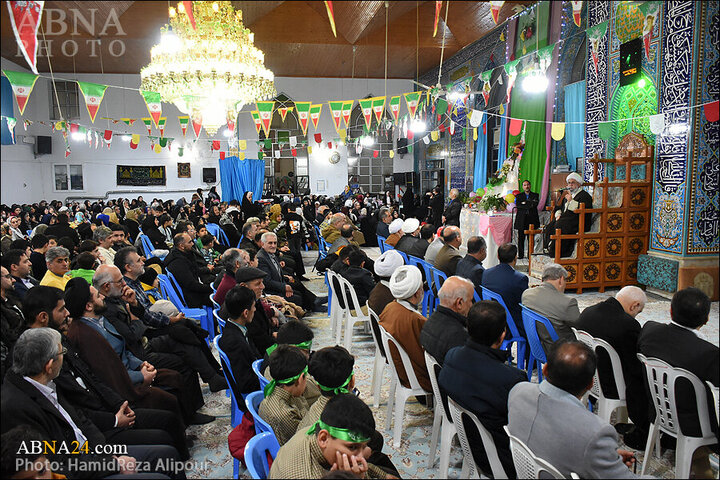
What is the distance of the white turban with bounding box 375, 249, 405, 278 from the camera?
14.0 feet

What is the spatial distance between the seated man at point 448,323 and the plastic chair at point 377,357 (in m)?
0.50

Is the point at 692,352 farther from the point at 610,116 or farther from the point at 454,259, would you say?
the point at 610,116

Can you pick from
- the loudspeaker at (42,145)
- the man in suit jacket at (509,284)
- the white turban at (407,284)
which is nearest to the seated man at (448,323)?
the white turban at (407,284)

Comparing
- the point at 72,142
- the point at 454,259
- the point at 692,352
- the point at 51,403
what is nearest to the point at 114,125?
the point at 72,142

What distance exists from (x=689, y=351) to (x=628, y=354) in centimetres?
39

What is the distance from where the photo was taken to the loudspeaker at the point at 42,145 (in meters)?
16.6

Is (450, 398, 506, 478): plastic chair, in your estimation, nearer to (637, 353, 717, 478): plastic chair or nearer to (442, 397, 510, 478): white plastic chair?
(442, 397, 510, 478): white plastic chair

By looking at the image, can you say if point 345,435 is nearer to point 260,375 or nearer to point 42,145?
point 260,375

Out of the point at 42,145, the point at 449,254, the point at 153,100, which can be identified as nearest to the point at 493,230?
the point at 449,254

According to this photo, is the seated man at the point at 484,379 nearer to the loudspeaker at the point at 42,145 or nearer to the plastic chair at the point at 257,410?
the plastic chair at the point at 257,410

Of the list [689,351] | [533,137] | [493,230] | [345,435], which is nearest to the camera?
[345,435]

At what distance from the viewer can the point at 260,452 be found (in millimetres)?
1776

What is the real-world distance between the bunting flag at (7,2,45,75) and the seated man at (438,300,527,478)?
3.70 meters

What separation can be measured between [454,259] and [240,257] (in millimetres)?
2016
